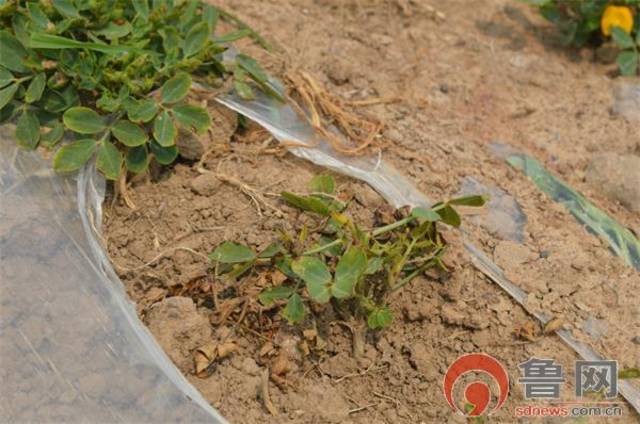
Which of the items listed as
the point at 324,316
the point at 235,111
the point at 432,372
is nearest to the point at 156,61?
the point at 235,111

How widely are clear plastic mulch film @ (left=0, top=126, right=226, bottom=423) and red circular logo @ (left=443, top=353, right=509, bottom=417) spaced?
0.51 metres

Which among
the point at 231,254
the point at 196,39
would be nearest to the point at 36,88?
the point at 196,39

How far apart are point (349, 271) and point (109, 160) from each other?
0.60m

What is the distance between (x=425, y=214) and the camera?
1.86 metres

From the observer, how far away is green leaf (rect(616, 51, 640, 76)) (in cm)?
268

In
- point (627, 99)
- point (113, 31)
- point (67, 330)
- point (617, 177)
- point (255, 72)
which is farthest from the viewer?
point (627, 99)

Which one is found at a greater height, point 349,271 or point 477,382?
point 349,271

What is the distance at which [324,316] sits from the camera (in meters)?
1.88

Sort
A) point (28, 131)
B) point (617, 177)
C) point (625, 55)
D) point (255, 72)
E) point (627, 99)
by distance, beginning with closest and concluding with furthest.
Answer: point (28, 131) < point (255, 72) < point (617, 177) < point (627, 99) < point (625, 55)

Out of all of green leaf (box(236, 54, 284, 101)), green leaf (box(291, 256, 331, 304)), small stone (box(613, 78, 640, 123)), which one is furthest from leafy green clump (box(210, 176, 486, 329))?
small stone (box(613, 78, 640, 123))

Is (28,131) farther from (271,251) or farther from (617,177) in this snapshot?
(617,177)

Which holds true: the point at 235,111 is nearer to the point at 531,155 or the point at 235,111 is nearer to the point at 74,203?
the point at 74,203

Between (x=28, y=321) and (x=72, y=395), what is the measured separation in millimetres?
186

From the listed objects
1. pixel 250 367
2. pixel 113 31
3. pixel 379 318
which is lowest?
pixel 250 367
